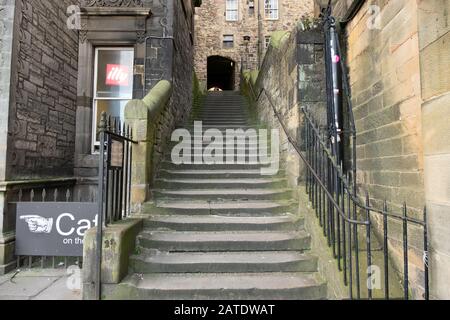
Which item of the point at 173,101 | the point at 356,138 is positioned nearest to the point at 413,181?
the point at 356,138

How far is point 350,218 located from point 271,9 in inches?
888

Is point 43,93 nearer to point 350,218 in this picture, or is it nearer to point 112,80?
point 112,80

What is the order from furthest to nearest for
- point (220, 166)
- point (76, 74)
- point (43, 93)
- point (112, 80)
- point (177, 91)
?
1. point (177, 91)
2. point (112, 80)
3. point (76, 74)
4. point (43, 93)
5. point (220, 166)

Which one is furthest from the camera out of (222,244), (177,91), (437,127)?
(177,91)

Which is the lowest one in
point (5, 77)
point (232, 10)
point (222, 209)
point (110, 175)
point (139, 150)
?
point (222, 209)

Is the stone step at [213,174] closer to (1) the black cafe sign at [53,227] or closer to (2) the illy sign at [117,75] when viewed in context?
(1) the black cafe sign at [53,227]

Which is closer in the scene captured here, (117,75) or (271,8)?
(117,75)

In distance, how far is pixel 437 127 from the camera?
2.34 meters

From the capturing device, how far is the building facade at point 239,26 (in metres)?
21.6

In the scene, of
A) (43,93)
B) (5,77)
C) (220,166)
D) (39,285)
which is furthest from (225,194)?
(43,93)

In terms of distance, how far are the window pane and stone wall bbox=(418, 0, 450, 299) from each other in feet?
20.0

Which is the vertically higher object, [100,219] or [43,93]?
[43,93]

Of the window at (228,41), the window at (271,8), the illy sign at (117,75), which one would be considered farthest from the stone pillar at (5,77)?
the window at (271,8)

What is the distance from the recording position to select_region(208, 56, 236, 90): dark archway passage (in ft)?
74.7
